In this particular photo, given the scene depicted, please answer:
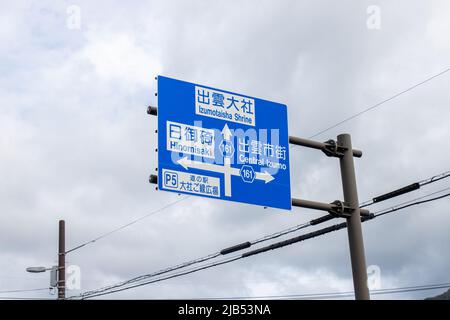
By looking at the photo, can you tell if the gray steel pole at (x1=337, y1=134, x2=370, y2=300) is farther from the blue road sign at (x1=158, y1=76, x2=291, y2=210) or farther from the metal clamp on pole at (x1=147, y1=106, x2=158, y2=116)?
the metal clamp on pole at (x1=147, y1=106, x2=158, y2=116)

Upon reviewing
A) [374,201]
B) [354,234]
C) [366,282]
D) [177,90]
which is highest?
[177,90]

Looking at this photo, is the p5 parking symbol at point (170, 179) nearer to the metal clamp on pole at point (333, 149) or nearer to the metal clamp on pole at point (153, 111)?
the metal clamp on pole at point (153, 111)

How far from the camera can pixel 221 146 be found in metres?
12.4

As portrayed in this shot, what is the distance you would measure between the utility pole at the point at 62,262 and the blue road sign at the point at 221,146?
18.0m

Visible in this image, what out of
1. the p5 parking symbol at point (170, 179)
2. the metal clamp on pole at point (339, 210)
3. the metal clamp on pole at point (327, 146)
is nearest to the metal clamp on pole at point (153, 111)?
the p5 parking symbol at point (170, 179)

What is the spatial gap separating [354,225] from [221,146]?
337 cm

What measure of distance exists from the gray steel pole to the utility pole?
17968 millimetres

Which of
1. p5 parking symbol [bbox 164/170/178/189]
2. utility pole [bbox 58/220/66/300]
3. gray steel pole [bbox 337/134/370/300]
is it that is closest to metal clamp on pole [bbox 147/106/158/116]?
p5 parking symbol [bbox 164/170/178/189]

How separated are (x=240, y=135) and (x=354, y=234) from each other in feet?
10.4

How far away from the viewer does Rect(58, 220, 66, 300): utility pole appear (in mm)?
28709

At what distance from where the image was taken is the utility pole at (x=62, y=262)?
28.7 m
